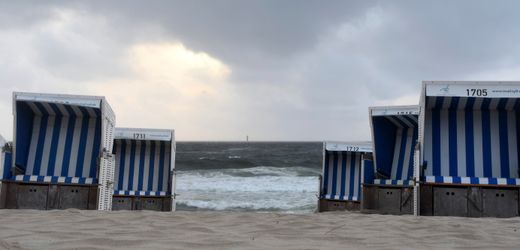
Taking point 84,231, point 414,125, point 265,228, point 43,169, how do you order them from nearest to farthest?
1. point 84,231
2. point 265,228
3. point 43,169
4. point 414,125

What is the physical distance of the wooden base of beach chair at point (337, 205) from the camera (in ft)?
37.6

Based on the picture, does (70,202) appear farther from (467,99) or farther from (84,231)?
(467,99)

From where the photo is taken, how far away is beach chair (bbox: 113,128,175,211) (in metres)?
10.9

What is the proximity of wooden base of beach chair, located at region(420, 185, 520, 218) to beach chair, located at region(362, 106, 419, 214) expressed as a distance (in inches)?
74.5

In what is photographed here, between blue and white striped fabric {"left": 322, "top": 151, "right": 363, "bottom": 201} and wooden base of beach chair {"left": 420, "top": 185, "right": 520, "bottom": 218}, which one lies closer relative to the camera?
wooden base of beach chair {"left": 420, "top": 185, "right": 520, "bottom": 218}

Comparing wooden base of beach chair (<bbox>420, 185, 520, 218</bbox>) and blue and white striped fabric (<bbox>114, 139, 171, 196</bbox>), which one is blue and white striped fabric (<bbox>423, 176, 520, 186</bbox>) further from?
blue and white striped fabric (<bbox>114, 139, 171, 196</bbox>)

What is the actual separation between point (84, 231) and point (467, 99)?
18.7 ft

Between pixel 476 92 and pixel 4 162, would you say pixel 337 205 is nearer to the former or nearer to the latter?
pixel 476 92

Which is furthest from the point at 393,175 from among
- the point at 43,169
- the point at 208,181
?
the point at 208,181

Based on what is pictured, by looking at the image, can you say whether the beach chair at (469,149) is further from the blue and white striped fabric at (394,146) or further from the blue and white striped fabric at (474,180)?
the blue and white striped fabric at (394,146)

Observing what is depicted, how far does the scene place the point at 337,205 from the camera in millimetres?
11820

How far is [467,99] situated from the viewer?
7.09 metres

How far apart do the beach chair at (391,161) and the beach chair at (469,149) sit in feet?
4.24

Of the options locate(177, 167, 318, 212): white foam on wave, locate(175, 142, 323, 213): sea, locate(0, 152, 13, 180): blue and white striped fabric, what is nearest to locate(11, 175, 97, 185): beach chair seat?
locate(0, 152, 13, 180): blue and white striped fabric
